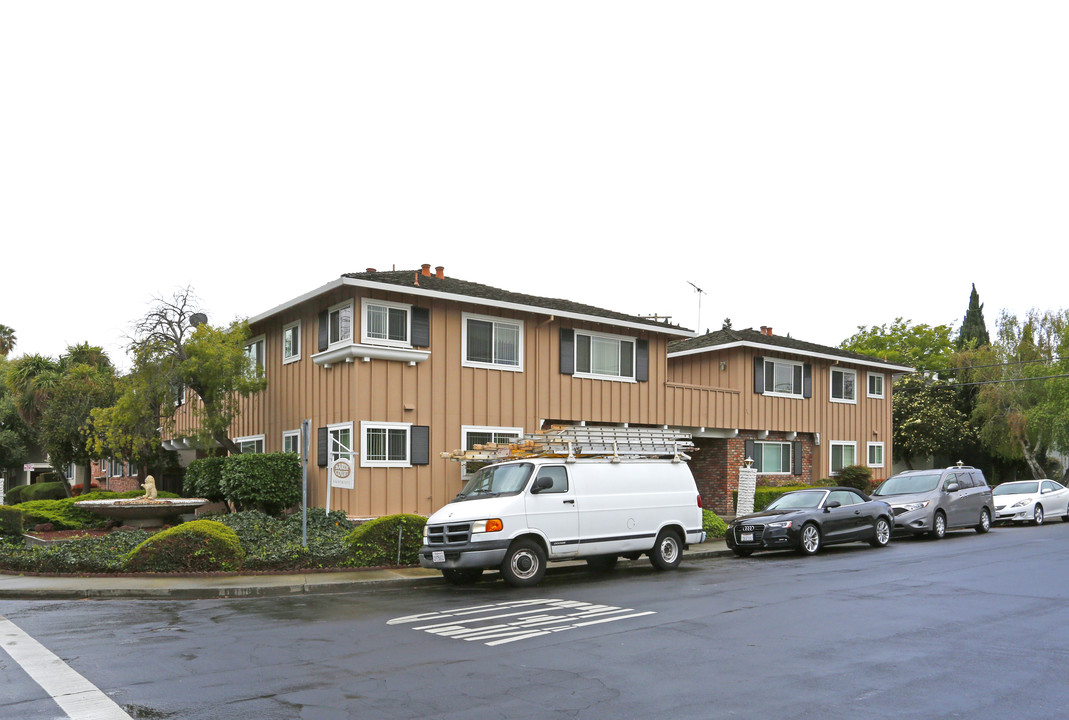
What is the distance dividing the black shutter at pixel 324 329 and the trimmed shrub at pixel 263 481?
2.81 metres

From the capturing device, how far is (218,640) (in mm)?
9953

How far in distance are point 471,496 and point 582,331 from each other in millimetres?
11505

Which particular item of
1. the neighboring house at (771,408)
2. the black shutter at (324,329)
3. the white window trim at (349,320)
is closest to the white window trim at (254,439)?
the black shutter at (324,329)

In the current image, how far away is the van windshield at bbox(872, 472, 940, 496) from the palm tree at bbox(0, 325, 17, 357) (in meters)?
65.8

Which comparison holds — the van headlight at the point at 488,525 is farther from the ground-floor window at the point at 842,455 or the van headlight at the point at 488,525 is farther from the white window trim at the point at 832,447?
the ground-floor window at the point at 842,455

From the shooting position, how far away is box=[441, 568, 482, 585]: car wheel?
15125 millimetres

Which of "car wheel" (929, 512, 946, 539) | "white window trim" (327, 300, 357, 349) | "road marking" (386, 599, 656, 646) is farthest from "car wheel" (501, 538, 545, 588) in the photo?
"car wheel" (929, 512, 946, 539)

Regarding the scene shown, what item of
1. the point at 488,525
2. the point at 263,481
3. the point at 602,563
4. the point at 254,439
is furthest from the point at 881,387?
the point at 488,525

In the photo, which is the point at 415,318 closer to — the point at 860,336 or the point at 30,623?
the point at 30,623

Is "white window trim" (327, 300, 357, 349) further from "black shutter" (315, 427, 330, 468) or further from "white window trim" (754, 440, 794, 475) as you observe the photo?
"white window trim" (754, 440, 794, 475)

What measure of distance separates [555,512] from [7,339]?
223ft

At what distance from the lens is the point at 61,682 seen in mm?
7879

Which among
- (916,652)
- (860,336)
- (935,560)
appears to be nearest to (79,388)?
(935,560)

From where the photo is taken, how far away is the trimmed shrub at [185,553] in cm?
1603
